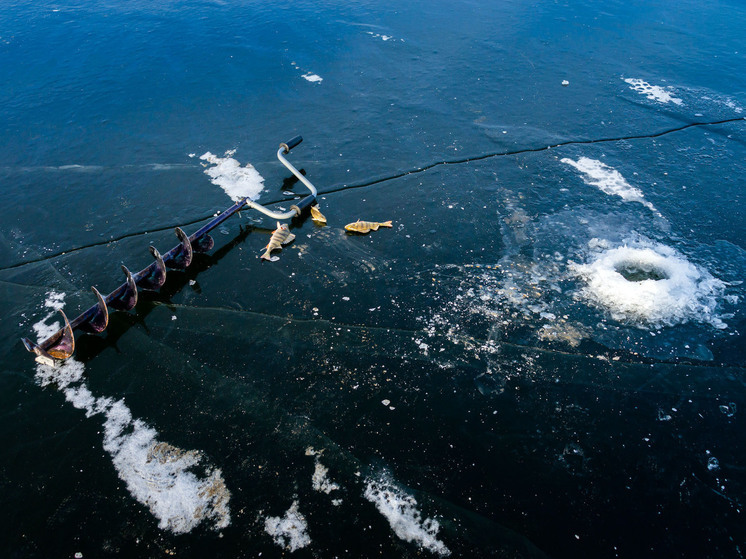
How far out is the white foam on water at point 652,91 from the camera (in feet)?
26.0

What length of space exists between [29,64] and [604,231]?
10575mm

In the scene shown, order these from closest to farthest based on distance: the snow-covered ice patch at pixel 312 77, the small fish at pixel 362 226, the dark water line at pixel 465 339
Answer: the dark water line at pixel 465 339 → the small fish at pixel 362 226 → the snow-covered ice patch at pixel 312 77

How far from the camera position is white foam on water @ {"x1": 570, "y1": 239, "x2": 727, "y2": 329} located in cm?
430

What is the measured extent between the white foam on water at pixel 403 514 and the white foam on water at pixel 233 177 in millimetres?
3969

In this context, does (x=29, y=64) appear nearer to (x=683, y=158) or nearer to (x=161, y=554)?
(x=161, y=554)

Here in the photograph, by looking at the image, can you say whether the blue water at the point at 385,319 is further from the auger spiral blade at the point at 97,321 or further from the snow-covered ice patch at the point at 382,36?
the snow-covered ice patch at the point at 382,36

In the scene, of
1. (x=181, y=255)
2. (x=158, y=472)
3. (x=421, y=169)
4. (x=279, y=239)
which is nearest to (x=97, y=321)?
(x=181, y=255)

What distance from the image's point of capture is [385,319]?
4.23 m

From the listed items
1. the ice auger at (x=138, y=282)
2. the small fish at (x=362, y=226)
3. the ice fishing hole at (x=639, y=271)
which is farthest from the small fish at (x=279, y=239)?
the ice fishing hole at (x=639, y=271)

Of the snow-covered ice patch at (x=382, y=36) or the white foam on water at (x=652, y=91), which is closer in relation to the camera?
the white foam on water at (x=652, y=91)

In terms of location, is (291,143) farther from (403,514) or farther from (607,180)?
(403,514)

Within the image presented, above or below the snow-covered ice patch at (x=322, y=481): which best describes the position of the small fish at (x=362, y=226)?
above

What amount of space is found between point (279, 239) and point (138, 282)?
4.86ft

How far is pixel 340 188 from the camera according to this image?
19.6 feet
